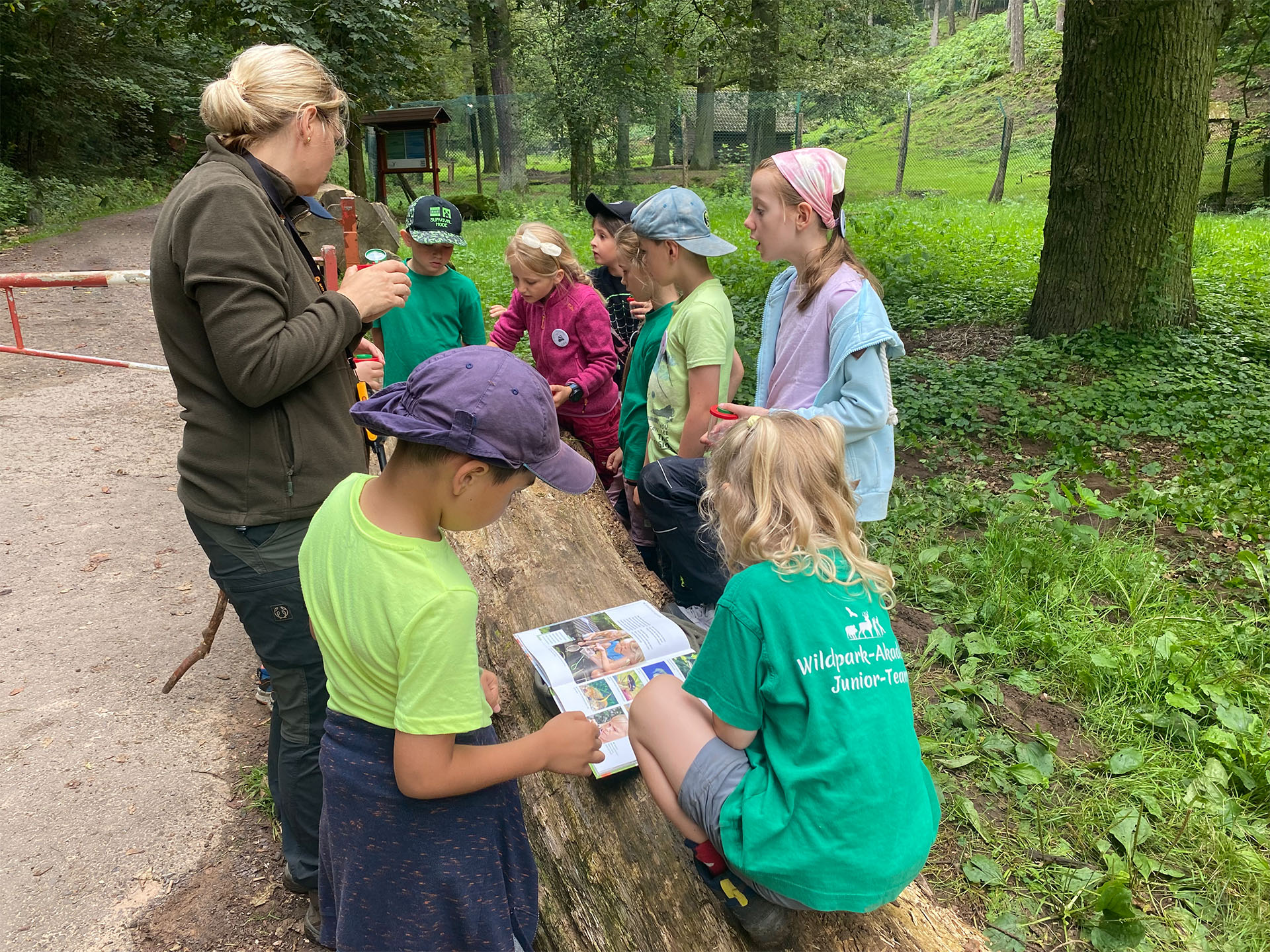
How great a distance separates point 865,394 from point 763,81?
54.0 feet

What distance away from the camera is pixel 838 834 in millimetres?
1558

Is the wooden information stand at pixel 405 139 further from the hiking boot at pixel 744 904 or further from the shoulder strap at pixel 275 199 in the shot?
the hiking boot at pixel 744 904

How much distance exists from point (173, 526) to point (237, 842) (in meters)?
2.63

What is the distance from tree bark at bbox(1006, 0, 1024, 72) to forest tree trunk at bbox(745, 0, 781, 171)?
17254 millimetres

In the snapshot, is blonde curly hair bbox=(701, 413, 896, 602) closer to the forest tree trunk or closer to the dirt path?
the dirt path

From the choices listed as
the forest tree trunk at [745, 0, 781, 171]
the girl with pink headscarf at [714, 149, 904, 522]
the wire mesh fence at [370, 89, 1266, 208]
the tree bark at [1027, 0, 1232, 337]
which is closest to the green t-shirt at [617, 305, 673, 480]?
the girl with pink headscarf at [714, 149, 904, 522]

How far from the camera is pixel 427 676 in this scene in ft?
4.55

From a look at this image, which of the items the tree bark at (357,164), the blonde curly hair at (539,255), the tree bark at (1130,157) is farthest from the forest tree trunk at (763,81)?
the blonde curly hair at (539,255)

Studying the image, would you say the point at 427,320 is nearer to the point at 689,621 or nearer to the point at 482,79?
the point at 689,621

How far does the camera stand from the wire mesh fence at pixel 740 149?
49.7 ft

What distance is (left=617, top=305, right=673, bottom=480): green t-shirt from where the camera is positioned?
10.7ft

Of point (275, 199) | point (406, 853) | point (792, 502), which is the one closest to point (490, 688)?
point (406, 853)

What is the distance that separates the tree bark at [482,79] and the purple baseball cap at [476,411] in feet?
42.6

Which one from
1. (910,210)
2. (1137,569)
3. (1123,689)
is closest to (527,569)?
(1123,689)
